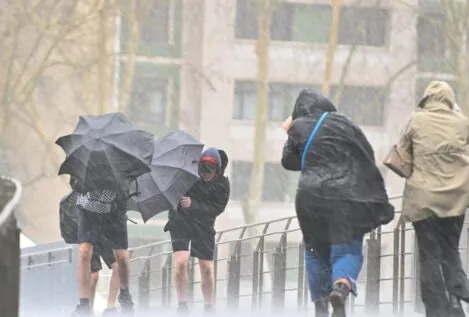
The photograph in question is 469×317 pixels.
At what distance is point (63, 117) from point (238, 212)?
9973 mm

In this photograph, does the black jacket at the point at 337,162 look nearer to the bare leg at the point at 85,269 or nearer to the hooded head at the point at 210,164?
the bare leg at the point at 85,269

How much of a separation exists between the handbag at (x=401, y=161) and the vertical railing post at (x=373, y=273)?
536cm

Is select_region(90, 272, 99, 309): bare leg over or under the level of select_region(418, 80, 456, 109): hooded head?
under

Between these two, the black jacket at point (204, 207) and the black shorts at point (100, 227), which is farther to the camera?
the black jacket at point (204, 207)

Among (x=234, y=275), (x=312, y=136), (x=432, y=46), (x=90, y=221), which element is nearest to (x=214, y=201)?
(x=90, y=221)

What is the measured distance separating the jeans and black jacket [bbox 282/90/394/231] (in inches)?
10.7

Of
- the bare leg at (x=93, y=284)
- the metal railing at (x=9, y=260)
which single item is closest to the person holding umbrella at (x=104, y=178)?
the bare leg at (x=93, y=284)

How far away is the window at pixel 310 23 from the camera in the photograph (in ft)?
167

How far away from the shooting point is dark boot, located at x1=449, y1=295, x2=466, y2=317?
9.22 metres

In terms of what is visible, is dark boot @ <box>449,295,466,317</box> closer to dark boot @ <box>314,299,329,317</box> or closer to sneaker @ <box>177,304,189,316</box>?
dark boot @ <box>314,299,329,317</box>

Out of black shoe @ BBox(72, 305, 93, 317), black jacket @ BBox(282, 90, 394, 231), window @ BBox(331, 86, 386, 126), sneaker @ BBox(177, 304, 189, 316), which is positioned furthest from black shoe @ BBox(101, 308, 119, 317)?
window @ BBox(331, 86, 386, 126)

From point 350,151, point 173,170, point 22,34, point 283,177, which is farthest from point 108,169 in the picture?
point 283,177

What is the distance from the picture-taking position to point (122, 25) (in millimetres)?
51875

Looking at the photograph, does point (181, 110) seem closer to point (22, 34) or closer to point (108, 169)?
point (22, 34)
